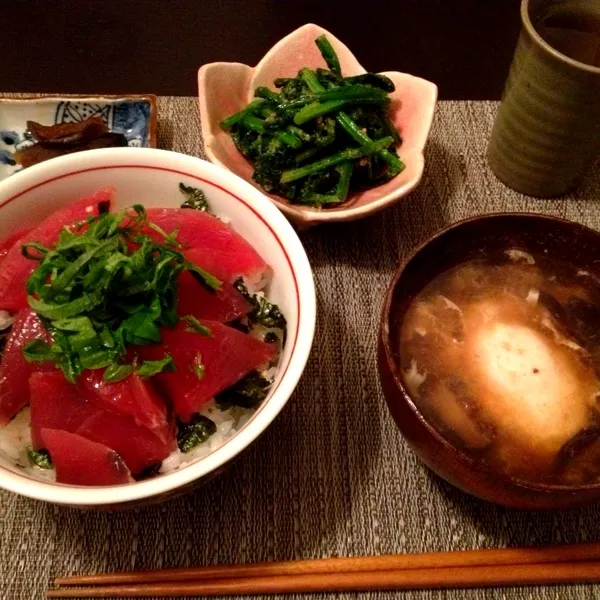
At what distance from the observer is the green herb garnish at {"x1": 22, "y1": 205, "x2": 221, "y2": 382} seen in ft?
3.18

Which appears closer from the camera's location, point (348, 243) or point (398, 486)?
point (398, 486)

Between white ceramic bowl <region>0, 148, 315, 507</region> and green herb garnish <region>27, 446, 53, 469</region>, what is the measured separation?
66 millimetres

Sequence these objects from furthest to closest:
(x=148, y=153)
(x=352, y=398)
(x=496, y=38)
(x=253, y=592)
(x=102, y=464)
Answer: (x=496, y=38) < (x=352, y=398) < (x=148, y=153) < (x=253, y=592) < (x=102, y=464)

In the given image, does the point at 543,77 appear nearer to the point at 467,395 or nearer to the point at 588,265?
the point at 588,265

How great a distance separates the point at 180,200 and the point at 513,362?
2.33 ft

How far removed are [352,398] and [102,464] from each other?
55 centimetres

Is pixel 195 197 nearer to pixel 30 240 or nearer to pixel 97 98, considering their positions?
pixel 30 240

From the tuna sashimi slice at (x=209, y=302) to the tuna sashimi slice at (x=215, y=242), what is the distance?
0.04 m

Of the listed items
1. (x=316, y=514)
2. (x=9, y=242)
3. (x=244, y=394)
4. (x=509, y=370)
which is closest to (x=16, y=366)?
(x=9, y=242)

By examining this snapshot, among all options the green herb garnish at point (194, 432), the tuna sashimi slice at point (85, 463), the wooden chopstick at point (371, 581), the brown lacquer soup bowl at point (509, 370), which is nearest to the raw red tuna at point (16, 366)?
the tuna sashimi slice at point (85, 463)

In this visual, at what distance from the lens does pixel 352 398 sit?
1.32m

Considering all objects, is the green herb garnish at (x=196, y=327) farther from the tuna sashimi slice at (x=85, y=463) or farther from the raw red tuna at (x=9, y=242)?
the raw red tuna at (x=9, y=242)

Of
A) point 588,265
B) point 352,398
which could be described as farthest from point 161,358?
point 588,265

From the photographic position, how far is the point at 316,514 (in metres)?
1.19
